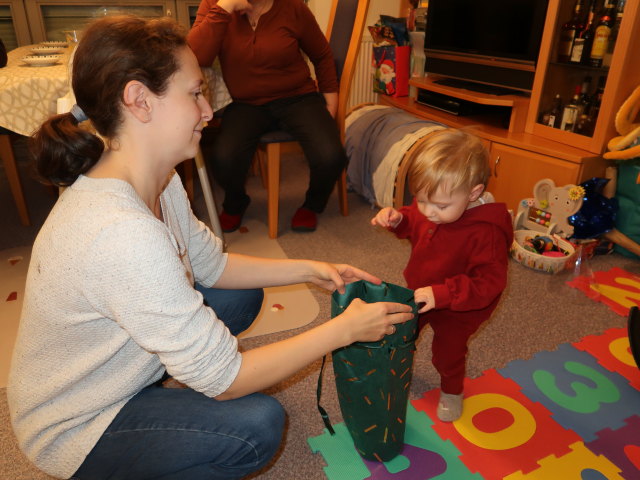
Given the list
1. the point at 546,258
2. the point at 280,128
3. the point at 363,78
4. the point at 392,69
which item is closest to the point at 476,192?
the point at 546,258

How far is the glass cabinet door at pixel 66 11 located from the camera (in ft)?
10.0

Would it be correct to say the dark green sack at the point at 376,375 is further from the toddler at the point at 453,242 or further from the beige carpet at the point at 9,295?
the beige carpet at the point at 9,295

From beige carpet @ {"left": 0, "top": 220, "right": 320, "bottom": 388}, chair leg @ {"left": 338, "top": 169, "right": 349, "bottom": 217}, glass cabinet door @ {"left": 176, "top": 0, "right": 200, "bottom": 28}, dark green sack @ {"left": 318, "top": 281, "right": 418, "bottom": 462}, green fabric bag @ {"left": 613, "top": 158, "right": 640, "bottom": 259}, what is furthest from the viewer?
glass cabinet door @ {"left": 176, "top": 0, "right": 200, "bottom": 28}

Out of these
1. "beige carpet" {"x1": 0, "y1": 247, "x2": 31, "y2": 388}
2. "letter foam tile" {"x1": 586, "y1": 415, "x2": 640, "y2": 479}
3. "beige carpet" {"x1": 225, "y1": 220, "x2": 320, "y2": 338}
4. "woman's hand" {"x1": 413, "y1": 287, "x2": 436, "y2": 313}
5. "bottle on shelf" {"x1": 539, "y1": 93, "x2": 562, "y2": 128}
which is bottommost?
"beige carpet" {"x1": 0, "y1": 247, "x2": 31, "y2": 388}

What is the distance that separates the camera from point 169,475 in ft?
2.80

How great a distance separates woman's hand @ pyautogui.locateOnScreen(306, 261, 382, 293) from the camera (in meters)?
1.09

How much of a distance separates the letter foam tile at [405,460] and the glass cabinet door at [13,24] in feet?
10.2

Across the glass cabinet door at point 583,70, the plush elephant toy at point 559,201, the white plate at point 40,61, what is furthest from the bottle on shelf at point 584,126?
the white plate at point 40,61

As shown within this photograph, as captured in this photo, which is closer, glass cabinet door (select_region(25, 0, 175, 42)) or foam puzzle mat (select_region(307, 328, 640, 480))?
foam puzzle mat (select_region(307, 328, 640, 480))

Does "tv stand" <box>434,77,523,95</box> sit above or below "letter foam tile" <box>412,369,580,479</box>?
above

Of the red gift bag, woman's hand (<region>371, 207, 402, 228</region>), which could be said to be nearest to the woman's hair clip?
woman's hand (<region>371, 207, 402, 228</region>)

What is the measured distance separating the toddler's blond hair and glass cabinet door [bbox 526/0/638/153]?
1.24m

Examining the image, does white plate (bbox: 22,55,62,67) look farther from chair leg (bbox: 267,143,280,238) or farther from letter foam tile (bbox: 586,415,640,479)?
letter foam tile (bbox: 586,415,640,479)

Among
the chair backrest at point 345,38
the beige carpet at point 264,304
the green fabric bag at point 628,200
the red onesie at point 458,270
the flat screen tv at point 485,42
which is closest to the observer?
the red onesie at point 458,270
